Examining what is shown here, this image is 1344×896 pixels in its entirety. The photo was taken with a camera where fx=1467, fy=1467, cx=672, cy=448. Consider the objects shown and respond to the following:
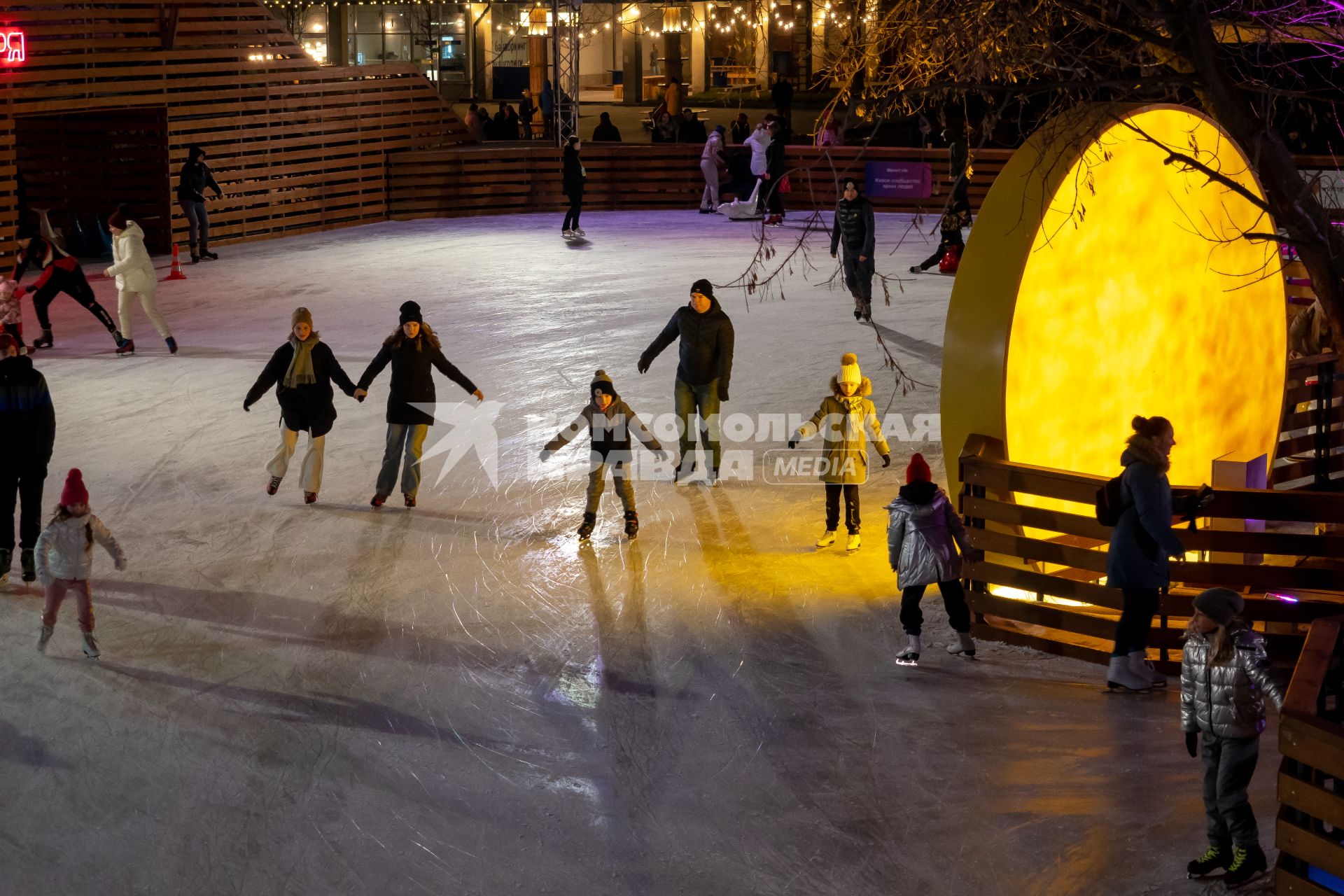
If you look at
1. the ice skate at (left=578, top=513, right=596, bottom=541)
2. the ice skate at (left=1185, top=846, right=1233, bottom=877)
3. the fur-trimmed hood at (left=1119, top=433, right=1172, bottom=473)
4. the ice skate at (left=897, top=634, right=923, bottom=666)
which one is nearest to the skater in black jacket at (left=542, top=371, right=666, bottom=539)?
the ice skate at (left=578, top=513, right=596, bottom=541)

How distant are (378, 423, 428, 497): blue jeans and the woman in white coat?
5641 mm

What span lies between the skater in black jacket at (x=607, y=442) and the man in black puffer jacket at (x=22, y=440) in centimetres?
325

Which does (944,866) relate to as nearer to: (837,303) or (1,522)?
(1,522)

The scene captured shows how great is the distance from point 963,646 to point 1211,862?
2688 mm

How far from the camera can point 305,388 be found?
1077 centimetres

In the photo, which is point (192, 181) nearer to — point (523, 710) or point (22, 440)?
point (22, 440)

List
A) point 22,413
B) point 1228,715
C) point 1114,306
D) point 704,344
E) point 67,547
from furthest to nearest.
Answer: point 704,344
point 1114,306
point 22,413
point 67,547
point 1228,715

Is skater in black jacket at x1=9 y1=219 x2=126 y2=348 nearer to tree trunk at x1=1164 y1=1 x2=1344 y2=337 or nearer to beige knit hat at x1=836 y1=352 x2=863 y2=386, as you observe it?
beige knit hat at x1=836 y1=352 x2=863 y2=386

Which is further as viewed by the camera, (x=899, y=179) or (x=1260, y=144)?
(x=899, y=179)

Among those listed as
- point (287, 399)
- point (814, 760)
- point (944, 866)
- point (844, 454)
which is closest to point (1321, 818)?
point (944, 866)

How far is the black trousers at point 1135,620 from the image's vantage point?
7.73m

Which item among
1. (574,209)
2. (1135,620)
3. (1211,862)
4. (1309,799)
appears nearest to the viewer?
(1309,799)

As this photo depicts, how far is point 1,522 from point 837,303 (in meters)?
11.0

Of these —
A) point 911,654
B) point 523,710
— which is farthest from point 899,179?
point 523,710
